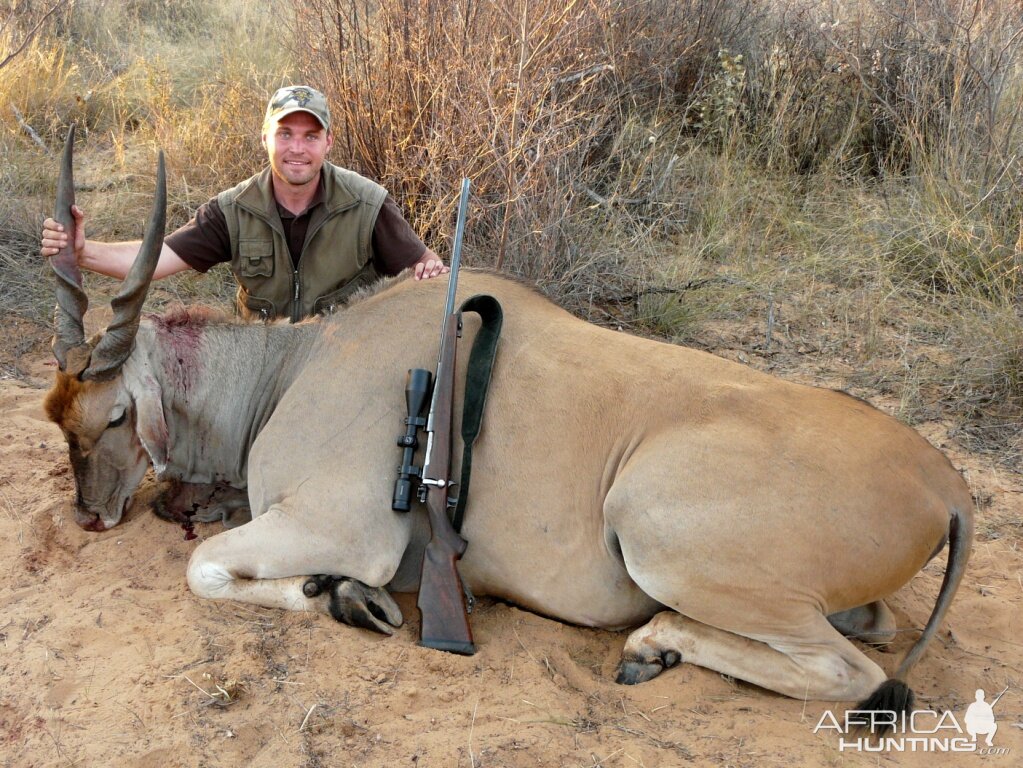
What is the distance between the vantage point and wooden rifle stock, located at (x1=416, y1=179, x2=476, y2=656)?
3.63 m

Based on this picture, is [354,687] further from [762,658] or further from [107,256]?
[107,256]

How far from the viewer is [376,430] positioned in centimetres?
391

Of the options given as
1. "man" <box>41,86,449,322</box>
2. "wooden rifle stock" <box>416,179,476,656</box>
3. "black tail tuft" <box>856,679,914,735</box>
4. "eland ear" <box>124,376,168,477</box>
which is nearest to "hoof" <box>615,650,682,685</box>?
"wooden rifle stock" <box>416,179,476,656</box>

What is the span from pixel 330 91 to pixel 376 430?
358 cm

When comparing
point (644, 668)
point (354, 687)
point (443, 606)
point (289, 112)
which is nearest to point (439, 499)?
point (443, 606)

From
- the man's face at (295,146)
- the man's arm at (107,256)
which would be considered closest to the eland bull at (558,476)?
the man's arm at (107,256)

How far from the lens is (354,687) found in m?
3.41

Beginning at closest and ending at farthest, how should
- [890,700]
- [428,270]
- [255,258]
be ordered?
[890,700] < [428,270] < [255,258]

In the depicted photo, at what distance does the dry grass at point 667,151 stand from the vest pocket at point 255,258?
1273 mm

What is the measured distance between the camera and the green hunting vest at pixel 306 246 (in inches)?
200

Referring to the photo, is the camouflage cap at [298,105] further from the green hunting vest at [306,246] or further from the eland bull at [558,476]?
the eland bull at [558,476]

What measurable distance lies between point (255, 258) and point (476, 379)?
1.80 meters

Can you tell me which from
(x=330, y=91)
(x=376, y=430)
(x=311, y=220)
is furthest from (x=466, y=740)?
(x=330, y=91)

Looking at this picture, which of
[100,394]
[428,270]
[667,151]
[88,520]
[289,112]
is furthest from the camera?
[667,151]
